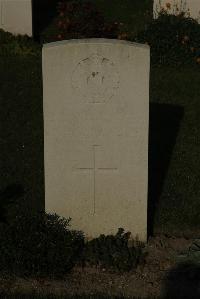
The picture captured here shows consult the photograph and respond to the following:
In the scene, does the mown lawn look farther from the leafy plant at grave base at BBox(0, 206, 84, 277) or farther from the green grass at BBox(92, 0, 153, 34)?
the green grass at BBox(92, 0, 153, 34)

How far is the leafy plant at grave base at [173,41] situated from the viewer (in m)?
11.5

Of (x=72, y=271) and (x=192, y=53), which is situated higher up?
(x=192, y=53)

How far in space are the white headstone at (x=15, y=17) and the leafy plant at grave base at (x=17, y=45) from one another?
191 millimetres

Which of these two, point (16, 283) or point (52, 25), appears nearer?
point (16, 283)

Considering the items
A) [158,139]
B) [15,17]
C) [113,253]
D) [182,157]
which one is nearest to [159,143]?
[158,139]

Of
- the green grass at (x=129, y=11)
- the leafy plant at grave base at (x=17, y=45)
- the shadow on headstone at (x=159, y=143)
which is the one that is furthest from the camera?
the green grass at (x=129, y=11)

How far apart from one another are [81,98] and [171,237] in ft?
5.07

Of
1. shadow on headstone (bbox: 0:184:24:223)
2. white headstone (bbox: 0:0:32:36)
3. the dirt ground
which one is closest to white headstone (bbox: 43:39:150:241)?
the dirt ground

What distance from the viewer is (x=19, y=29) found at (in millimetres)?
13125

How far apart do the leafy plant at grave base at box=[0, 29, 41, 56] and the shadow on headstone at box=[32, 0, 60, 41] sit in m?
0.85

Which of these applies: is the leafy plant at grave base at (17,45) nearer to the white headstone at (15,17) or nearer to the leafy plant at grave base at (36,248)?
the white headstone at (15,17)

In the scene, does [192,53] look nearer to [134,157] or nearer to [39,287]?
[134,157]

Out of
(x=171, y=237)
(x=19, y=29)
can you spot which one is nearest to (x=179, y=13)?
(x=19, y=29)

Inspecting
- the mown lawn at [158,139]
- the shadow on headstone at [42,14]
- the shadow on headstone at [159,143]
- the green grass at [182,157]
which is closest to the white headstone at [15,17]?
the shadow on headstone at [42,14]
